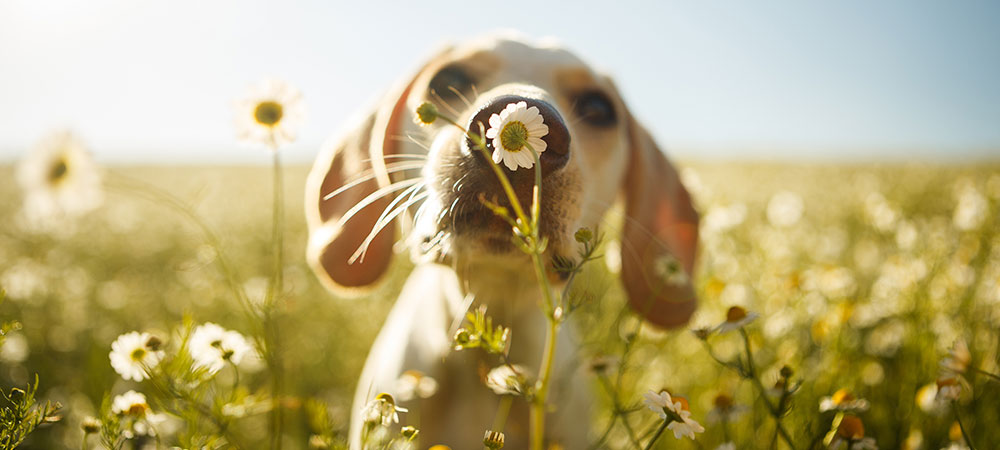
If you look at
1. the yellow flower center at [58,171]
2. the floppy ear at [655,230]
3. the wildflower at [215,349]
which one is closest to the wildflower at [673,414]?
the wildflower at [215,349]

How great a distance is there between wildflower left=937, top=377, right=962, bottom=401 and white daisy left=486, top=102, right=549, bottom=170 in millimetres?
959

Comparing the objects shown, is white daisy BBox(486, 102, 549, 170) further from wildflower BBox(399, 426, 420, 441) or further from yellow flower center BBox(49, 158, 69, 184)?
yellow flower center BBox(49, 158, 69, 184)

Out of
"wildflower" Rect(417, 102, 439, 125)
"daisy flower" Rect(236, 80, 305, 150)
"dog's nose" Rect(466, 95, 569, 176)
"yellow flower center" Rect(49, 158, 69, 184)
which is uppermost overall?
"wildflower" Rect(417, 102, 439, 125)

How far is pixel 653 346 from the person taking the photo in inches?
116

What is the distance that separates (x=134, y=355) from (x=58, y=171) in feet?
1.53

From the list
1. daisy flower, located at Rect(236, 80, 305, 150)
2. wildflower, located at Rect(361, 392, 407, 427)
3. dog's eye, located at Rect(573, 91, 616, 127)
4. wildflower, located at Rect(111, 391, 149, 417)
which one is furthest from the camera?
dog's eye, located at Rect(573, 91, 616, 127)

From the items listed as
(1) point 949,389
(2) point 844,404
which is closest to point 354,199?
(2) point 844,404

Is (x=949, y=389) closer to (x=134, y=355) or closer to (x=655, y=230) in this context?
(x=655, y=230)

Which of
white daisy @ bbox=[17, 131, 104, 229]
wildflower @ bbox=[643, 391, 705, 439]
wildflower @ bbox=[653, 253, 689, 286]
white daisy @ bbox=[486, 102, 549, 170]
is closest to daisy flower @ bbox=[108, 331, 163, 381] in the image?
white daisy @ bbox=[17, 131, 104, 229]

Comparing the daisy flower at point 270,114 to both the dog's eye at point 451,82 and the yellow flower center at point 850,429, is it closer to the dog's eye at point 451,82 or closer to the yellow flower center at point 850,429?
the dog's eye at point 451,82

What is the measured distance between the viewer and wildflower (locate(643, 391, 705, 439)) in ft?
3.13

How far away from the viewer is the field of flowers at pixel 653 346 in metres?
1.16

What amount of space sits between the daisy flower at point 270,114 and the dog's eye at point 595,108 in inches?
34.1

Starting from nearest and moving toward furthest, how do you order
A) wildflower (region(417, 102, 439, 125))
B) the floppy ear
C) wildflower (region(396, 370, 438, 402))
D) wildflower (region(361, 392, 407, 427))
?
wildflower (region(417, 102, 439, 125))
wildflower (region(361, 392, 407, 427))
wildflower (region(396, 370, 438, 402))
the floppy ear
